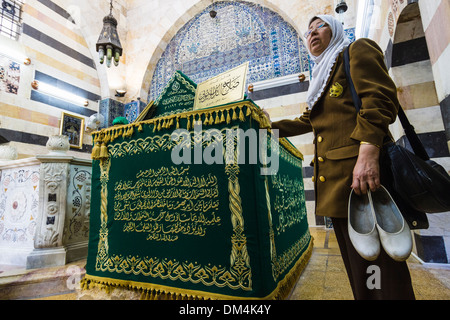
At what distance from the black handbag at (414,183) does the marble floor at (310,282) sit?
860mm

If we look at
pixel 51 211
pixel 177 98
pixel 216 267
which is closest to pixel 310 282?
pixel 216 267

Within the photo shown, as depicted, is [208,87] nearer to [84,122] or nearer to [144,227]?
[144,227]

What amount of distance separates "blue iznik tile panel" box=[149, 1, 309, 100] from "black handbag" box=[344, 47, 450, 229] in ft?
15.7

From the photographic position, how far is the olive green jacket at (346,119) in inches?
28.4

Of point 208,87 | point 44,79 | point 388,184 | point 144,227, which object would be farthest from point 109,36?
point 388,184

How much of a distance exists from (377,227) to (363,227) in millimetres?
71

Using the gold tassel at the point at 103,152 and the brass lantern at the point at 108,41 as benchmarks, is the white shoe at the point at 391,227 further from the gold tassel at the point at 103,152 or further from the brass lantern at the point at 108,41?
the brass lantern at the point at 108,41

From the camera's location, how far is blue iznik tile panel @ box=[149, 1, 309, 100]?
513 cm

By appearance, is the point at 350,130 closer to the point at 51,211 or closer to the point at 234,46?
the point at 51,211

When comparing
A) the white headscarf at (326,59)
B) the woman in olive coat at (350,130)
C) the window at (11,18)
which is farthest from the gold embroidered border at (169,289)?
the window at (11,18)

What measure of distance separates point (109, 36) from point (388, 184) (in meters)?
5.84

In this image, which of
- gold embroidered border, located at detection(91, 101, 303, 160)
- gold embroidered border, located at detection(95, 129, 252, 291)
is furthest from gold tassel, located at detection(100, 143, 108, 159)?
gold embroidered border, located at detection(95, 129, 252, 291)

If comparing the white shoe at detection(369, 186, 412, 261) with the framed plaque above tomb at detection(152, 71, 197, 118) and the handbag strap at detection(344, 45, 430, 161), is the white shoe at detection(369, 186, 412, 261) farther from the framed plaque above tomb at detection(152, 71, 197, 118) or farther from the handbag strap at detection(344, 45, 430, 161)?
the framed plaque above tomb at detection(152, 71, 197, 118)

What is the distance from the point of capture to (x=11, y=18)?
4.91 meters
